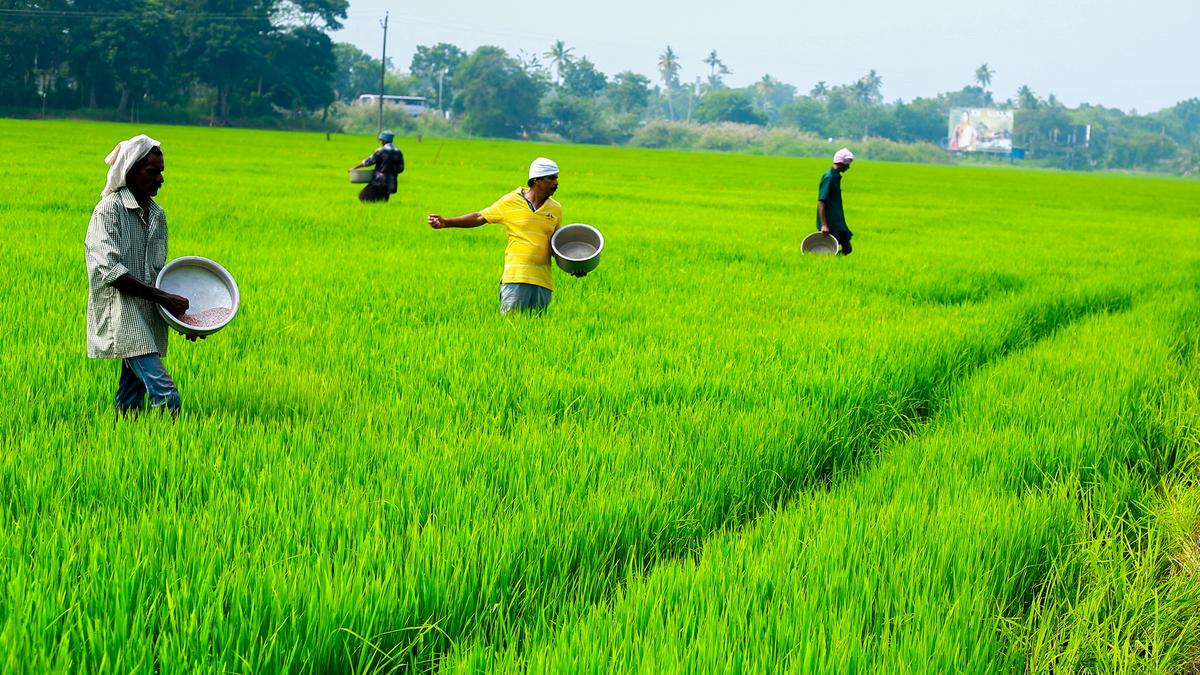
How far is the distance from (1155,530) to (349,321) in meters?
4.60

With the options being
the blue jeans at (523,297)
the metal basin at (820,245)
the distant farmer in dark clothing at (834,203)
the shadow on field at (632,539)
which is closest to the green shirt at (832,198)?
the distant farmer in dark clothing at (834,203)

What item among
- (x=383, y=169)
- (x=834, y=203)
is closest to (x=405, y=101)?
(x=383, y=169)

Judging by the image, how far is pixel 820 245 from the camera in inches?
470

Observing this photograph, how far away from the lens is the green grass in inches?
90.6

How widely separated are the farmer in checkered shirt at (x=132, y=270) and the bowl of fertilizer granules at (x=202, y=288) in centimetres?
7

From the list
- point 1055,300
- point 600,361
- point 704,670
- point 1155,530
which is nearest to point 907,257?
point 1055,300

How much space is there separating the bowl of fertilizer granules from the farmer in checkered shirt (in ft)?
0.23

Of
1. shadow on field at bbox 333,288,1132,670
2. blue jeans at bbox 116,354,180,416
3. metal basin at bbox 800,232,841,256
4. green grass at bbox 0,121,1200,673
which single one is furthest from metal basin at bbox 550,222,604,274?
metal basin at bbox 800,232,841,256

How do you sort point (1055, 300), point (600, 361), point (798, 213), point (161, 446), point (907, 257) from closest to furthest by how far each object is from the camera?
1. point (161, 446)
2. point (600, 361)
3. point (1055, 300)
4. point (907, 257)
5. point (798, 213)

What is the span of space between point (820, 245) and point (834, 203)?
984mm

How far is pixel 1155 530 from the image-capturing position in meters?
3.47

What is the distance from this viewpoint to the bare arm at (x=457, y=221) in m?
5.88

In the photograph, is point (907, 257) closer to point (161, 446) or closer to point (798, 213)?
point (798, 213)

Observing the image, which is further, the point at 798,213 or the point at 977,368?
the point at 798,213
